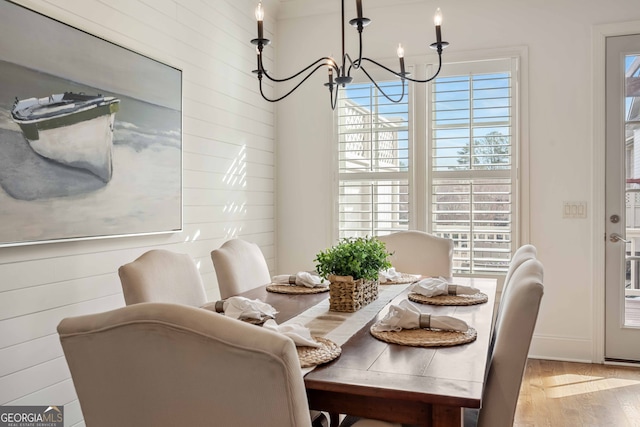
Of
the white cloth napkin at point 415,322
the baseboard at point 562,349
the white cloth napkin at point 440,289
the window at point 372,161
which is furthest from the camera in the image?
the window at point 372,161

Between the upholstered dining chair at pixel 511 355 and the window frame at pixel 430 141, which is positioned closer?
the upholstered dining chair at pixel 511 355

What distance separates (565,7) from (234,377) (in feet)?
12.3

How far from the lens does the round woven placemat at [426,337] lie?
62.4 inches

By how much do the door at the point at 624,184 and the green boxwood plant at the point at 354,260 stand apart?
7.76 ft

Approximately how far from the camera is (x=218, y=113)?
357cm

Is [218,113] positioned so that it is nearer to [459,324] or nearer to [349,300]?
[349,300]

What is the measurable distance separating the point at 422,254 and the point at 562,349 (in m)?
1.45

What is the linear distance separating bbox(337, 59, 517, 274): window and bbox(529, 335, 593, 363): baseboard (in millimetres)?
611

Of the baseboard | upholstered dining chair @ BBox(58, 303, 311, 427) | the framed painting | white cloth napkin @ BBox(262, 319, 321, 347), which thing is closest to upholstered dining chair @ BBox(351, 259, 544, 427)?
white cloth napkin @ BBox(262, 319, 321, 347)

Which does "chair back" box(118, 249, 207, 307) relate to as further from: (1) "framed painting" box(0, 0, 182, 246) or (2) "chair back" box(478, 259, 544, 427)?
(2) "chair back" box(478, 259, 544, 427)

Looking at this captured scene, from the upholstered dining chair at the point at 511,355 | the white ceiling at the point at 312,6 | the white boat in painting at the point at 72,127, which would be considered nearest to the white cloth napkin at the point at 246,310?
the upholstered dining chair at the point at 511,355

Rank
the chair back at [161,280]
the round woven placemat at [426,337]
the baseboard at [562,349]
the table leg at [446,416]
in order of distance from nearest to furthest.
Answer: the table leg at [446,416], the round woven placemat at [426,337], the chair back at [161,280], the baseboard at [562,349]

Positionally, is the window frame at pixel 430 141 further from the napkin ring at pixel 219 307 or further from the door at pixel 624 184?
the napkin ring at pixel 219 307

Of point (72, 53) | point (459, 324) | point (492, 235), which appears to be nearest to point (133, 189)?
point (72, 53)
